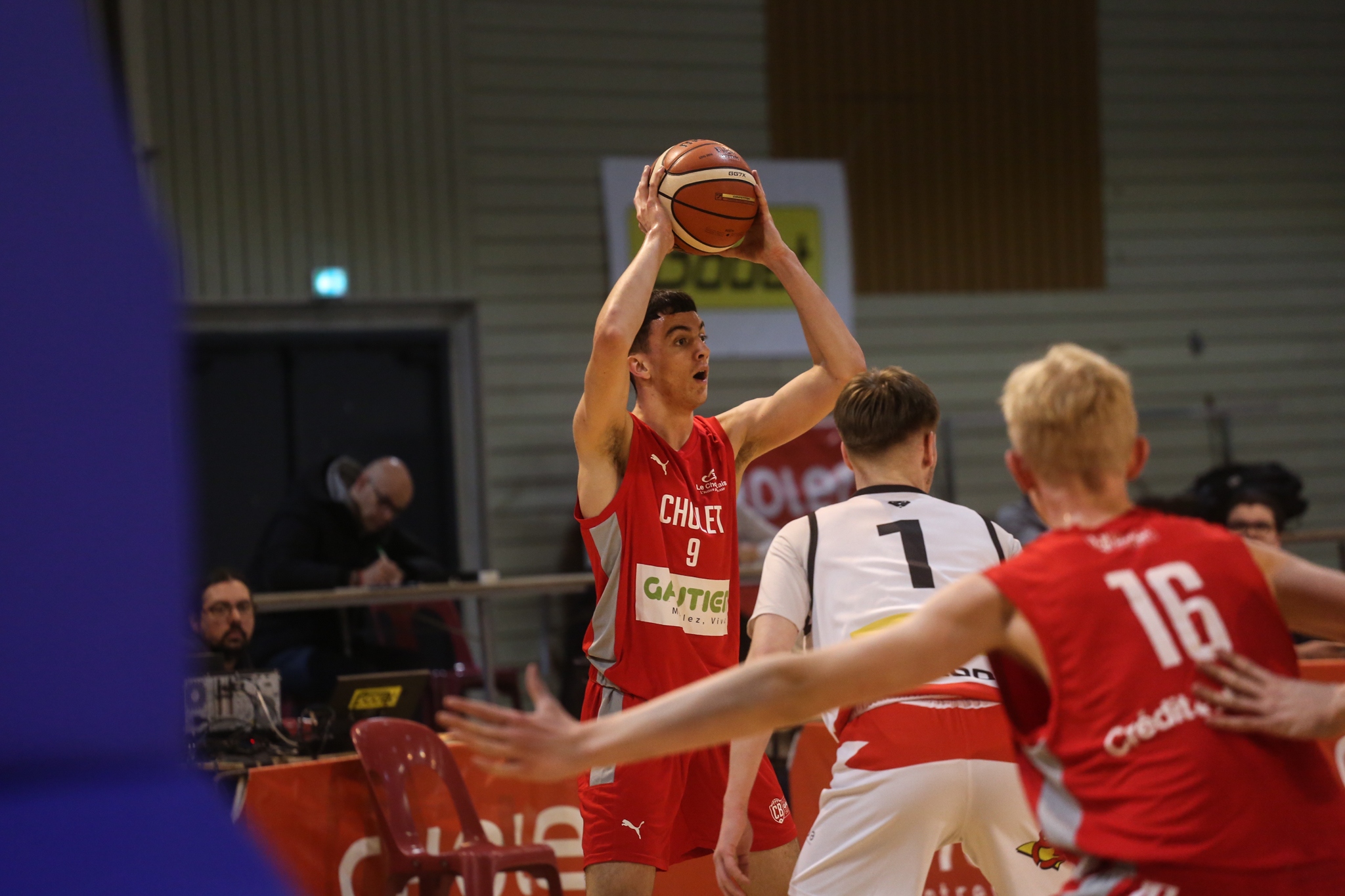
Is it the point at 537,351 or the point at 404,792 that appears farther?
the point at 537,351

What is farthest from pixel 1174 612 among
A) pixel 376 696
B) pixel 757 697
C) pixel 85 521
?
pixel 376 696

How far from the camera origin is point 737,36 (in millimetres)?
12133

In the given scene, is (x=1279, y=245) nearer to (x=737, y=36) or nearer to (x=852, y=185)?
(x=852, y=185)

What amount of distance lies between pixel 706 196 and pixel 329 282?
7.26 meters

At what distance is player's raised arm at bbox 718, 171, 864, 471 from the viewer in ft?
14.2

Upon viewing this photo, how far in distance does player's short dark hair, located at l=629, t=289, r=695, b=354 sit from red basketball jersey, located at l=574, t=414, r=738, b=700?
0.30m

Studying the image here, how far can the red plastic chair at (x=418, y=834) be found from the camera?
5.54 meters

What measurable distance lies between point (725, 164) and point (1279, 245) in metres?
10.7

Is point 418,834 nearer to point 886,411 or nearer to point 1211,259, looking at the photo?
point 886,411

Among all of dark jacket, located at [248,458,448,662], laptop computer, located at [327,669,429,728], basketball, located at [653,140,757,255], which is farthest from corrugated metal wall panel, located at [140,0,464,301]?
basketball, located at [653,140,757,255]

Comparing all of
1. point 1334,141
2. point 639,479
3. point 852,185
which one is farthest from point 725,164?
point 1334,141

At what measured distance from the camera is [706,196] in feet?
13.8

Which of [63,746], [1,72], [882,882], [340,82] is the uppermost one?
[340,82]

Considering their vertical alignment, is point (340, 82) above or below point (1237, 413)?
above
